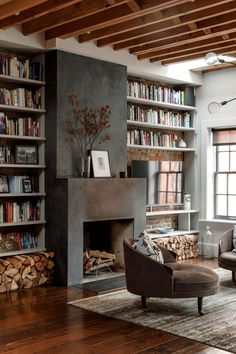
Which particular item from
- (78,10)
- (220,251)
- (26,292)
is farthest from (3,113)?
(220,251)

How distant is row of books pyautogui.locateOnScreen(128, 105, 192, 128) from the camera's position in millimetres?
7984

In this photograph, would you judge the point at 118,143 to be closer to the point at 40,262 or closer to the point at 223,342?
the point at 40,262

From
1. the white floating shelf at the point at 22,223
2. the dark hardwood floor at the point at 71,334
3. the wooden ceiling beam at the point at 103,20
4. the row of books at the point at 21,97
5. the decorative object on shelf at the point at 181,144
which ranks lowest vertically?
the dark hardwood floor at the point at 71,334

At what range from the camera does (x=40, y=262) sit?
250 inches

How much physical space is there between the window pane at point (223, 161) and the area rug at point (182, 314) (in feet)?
10.3

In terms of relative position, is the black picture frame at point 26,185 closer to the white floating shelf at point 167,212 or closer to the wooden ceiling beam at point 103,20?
the wooden ceiling beam at point 103,20

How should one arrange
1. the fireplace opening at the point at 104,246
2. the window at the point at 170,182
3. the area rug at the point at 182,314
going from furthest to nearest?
1. the window at the point at 170,182
2. the fireplace opening at the point at 104,246
3. the area rug at the point at 182,314

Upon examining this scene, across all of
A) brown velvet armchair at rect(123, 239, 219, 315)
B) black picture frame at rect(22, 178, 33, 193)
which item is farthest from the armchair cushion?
black picture frame at rect(22, 178, 33, 193)

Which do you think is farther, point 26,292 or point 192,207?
point 192,207

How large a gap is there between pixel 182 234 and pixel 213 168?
136 cm

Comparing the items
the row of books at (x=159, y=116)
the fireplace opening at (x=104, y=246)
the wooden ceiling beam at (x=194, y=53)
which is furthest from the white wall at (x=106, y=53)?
the fireplace opening at (x=104, y=246)

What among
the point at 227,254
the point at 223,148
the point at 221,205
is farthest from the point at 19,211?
the point at 223,148

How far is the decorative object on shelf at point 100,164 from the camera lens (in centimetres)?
685

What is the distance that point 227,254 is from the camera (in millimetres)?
6355
